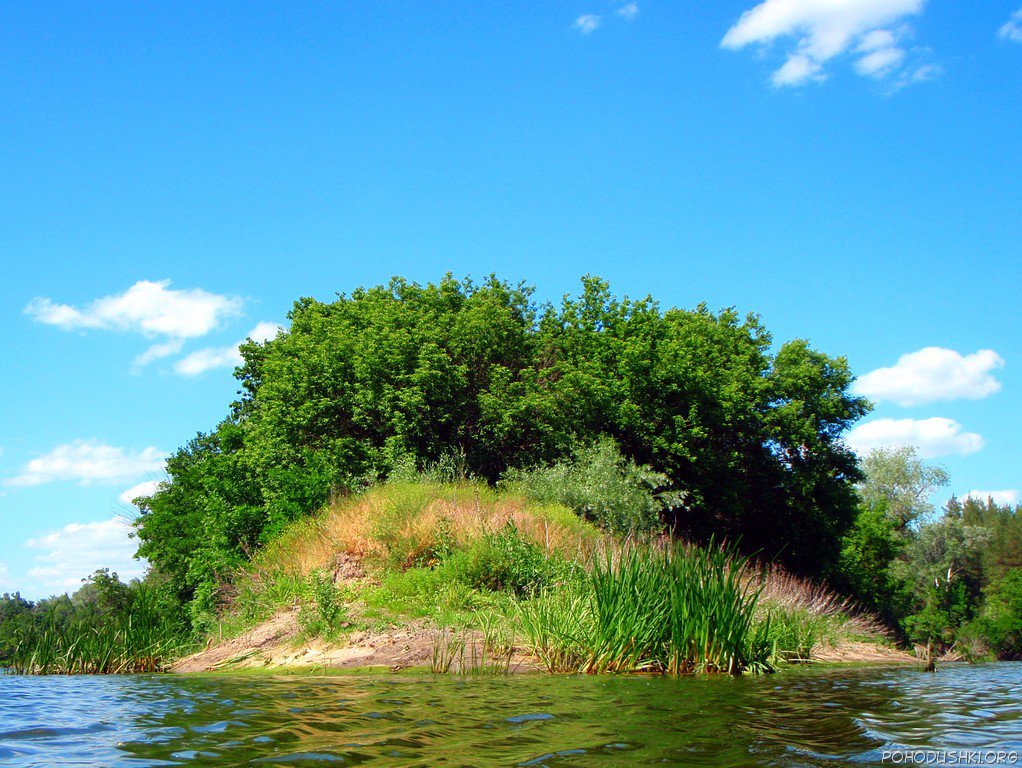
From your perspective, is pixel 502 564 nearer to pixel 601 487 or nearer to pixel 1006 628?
pixel 601 487

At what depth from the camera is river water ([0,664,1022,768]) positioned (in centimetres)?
520

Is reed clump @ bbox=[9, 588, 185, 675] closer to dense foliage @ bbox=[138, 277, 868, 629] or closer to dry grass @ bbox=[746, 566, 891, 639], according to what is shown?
dense foliage @ bbox=[138, 277, 868, 629]

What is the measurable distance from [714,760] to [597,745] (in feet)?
2.90

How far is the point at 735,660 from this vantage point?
1157 cm

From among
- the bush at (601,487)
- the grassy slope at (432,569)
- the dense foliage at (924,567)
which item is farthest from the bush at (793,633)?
the dense foliage at (924,567)

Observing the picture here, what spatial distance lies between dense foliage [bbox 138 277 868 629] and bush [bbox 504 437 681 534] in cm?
38

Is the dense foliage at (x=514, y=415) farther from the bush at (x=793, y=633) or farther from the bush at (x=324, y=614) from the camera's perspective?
the bush at (x=793, y=633)

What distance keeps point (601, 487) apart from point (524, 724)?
21347mm

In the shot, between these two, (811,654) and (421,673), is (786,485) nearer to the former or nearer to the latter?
(811,654)

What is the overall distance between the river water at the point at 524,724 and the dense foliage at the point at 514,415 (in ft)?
54.2

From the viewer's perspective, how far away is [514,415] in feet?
117


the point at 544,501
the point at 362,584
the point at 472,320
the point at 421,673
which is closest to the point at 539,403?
the point at 472,320

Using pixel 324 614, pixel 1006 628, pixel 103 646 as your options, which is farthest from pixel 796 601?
pixel 1006 628

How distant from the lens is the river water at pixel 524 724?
5.20 metres
